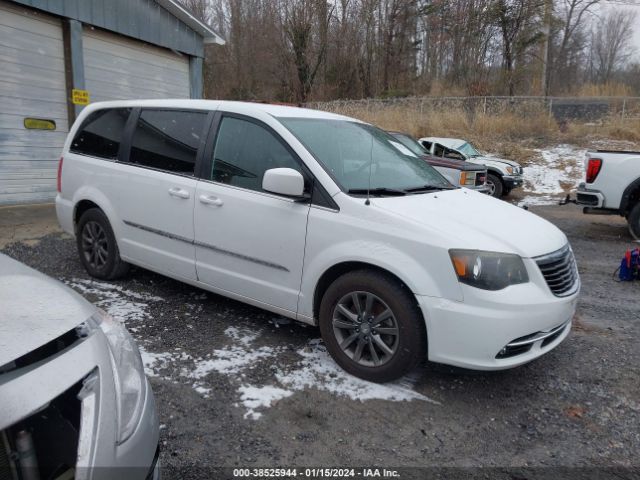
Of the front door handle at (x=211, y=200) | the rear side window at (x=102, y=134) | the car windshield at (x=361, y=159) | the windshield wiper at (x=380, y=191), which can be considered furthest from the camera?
the rear side window at (x=102, y=134)

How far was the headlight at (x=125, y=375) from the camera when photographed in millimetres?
1718

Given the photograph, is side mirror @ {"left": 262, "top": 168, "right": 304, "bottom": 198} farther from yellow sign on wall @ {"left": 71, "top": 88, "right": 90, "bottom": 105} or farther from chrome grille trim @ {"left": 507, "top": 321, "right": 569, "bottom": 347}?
yellow sign on wall @ {"left": 71, "top": 88, "right": 90, "bottom": 105}

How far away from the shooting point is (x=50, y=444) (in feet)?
5.20

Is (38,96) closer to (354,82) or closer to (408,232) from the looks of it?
(408,232)

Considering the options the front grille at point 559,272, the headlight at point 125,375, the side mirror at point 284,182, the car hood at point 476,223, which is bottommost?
the headlight at point 125,375

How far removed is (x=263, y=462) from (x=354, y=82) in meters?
29.3

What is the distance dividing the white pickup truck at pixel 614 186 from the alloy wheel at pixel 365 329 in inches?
247

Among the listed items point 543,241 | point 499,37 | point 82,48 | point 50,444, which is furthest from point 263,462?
point 499,37

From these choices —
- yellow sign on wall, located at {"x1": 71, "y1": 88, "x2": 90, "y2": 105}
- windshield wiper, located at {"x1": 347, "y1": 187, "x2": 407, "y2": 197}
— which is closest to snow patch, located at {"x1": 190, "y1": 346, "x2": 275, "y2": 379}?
windshield wiper, located at {"x1": 347, "y1": 187, "x2": 407, "y2": 197}

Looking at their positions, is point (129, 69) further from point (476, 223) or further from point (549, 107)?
point (549, 107)

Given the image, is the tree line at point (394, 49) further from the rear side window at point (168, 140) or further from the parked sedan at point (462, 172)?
the rear side window at point (168, 140)

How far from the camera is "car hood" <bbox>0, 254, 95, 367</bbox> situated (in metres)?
1.67

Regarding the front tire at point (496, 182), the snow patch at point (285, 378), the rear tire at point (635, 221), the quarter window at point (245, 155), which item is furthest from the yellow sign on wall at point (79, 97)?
the rear tire at point (635, 221)

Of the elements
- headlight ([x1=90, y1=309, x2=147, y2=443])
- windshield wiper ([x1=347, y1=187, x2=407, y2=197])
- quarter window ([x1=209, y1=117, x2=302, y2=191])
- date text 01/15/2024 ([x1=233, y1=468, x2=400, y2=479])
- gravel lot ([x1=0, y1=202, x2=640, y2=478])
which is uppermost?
quarter window ([x1=209, y1=117, x2=302, y2=191])
